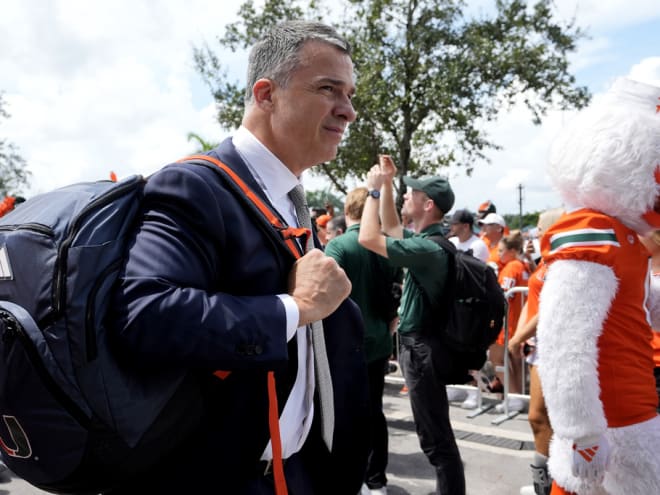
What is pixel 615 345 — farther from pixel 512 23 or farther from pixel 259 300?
pixel 512 23

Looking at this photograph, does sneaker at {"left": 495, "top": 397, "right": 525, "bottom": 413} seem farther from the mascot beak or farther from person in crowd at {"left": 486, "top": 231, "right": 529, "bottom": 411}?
the mascot beak

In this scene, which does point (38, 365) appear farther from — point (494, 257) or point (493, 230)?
point (493, 230)

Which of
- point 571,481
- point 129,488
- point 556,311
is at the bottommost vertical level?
point 571,481

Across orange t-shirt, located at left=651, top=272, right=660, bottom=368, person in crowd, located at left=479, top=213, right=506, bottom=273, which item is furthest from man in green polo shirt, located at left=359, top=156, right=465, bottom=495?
person in crowd, located at left=479, top=213, right=506, bottom=273

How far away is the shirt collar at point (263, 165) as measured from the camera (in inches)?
62.4

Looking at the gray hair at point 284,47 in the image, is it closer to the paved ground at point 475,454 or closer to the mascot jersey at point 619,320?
the mascot jersey at point 619,320

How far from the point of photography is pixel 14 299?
1.12 meters

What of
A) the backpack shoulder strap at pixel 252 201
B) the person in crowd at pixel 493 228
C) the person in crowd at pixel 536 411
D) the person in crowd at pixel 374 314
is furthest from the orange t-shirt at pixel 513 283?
the backpack shoulder strap at pixel 252 201

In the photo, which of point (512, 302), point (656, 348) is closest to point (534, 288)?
point (656, 348)

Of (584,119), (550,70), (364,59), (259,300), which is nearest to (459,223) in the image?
(584,119)

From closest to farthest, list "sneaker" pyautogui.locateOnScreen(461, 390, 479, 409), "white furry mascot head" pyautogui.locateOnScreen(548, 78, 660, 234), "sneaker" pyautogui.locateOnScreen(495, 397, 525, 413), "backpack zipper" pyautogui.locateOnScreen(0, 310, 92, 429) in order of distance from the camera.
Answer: "backpack zipper" pyautogui.locateOnScreen(0, 310, 92, 429), "white furry mascot head" pyautogui.locateOnScreen(548, 78, 660, 234), "sneaker" pyautogui.locateOnScreen(495, 397, 525, 413), "sneaker" pyautogui.locateOnScreen(461, 390, 479, 409)

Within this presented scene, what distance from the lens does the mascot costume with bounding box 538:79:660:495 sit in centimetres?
206

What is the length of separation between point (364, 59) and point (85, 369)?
15279mm

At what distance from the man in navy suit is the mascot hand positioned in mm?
906
